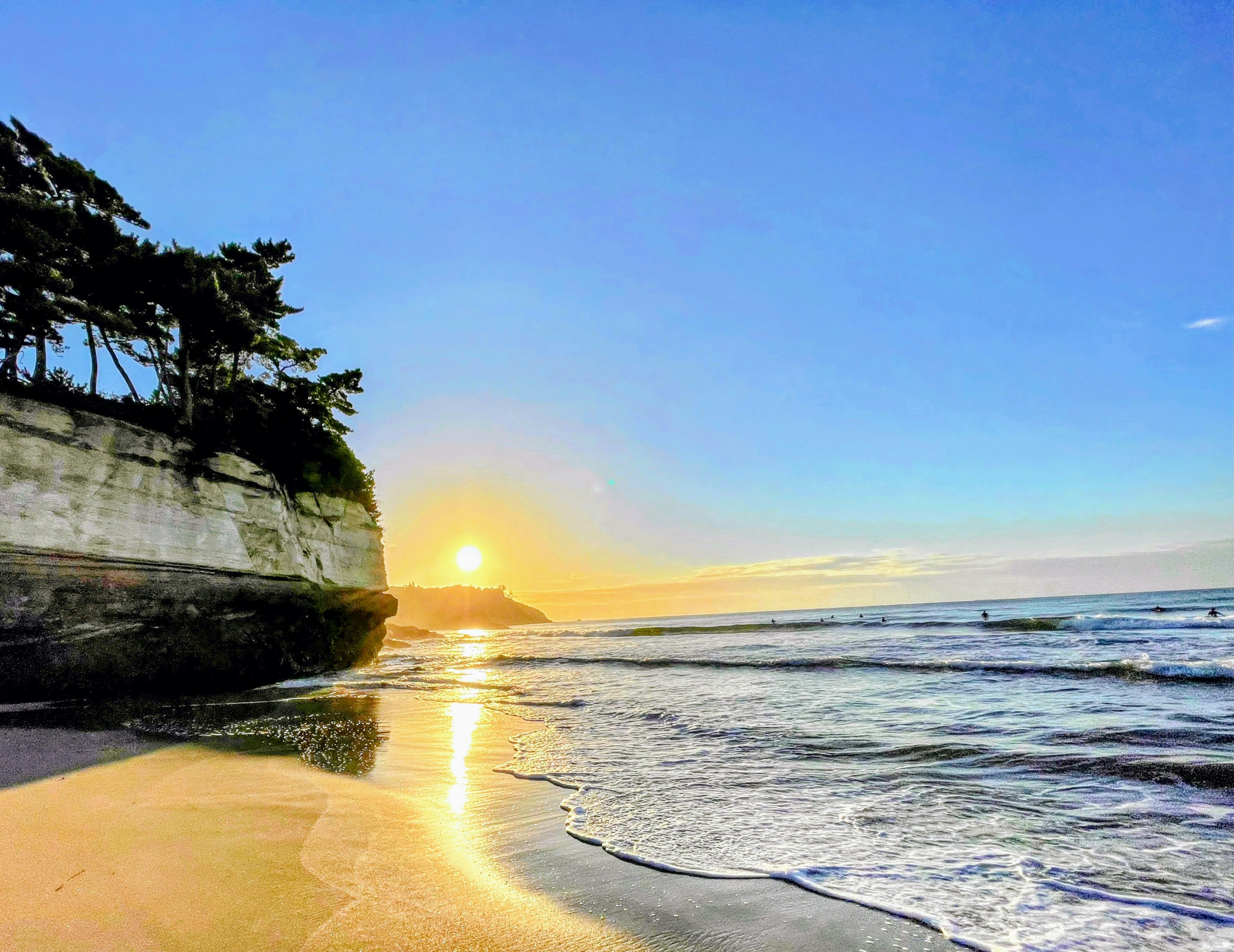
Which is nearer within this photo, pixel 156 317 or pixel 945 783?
pixel 945 783

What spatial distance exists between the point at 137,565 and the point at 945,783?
15.8 metres

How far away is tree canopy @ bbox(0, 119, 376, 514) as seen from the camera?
13375 mm

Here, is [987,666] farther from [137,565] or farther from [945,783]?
[137,565]

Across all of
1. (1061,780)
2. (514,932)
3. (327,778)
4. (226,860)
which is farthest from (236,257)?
(1061,780)

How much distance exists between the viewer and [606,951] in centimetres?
278

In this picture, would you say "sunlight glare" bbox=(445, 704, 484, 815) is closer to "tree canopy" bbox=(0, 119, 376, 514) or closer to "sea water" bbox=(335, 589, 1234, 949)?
"sea water" bbox=(335, 589, 1234, 949)

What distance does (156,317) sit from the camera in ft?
53.5

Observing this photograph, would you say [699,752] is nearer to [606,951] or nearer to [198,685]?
[606,951]

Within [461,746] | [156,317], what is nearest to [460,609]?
[156,317]

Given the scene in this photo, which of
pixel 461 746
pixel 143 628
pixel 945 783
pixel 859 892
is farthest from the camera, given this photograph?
pixel 143 628

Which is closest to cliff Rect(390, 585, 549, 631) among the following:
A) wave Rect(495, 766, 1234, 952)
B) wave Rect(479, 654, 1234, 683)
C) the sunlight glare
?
wave Rect(479, 654, 1234, 683)

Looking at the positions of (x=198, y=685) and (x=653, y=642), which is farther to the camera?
(x=653, y=642)

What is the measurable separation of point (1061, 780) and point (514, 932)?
5723 mm

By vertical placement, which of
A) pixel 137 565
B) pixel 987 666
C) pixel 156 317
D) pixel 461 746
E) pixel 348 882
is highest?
pixel 156 317
